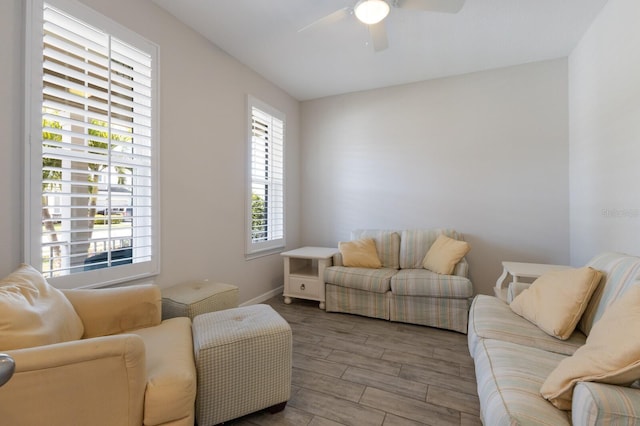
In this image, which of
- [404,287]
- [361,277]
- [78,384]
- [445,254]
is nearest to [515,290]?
[445,254]

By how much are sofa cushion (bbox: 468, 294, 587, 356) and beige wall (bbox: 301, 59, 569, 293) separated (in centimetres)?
164

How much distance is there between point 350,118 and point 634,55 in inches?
108

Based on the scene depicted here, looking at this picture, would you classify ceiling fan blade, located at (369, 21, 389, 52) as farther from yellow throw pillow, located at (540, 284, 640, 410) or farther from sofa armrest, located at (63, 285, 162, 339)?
sofa armrest, located at (63, 285, 162, 339)

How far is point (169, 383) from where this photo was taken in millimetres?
1201

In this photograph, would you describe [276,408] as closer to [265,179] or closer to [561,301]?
[561,301]

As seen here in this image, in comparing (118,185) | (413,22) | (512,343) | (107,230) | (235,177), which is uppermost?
(413,22)

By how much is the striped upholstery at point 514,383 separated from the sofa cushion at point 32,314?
5.92 feet

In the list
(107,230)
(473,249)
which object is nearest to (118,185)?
(107,230)

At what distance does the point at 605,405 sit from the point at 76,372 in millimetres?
1791

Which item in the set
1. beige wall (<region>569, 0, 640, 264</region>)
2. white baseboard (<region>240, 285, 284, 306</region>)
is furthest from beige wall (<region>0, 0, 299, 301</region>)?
beige wall (<region>569, 0, 640, 264</region>)

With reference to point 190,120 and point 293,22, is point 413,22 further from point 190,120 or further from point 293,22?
point 190,120

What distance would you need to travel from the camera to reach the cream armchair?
97cm

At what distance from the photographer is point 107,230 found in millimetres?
1926

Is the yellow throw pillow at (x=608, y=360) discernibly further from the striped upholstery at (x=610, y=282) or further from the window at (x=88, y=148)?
the window at (x=88, y=148)
